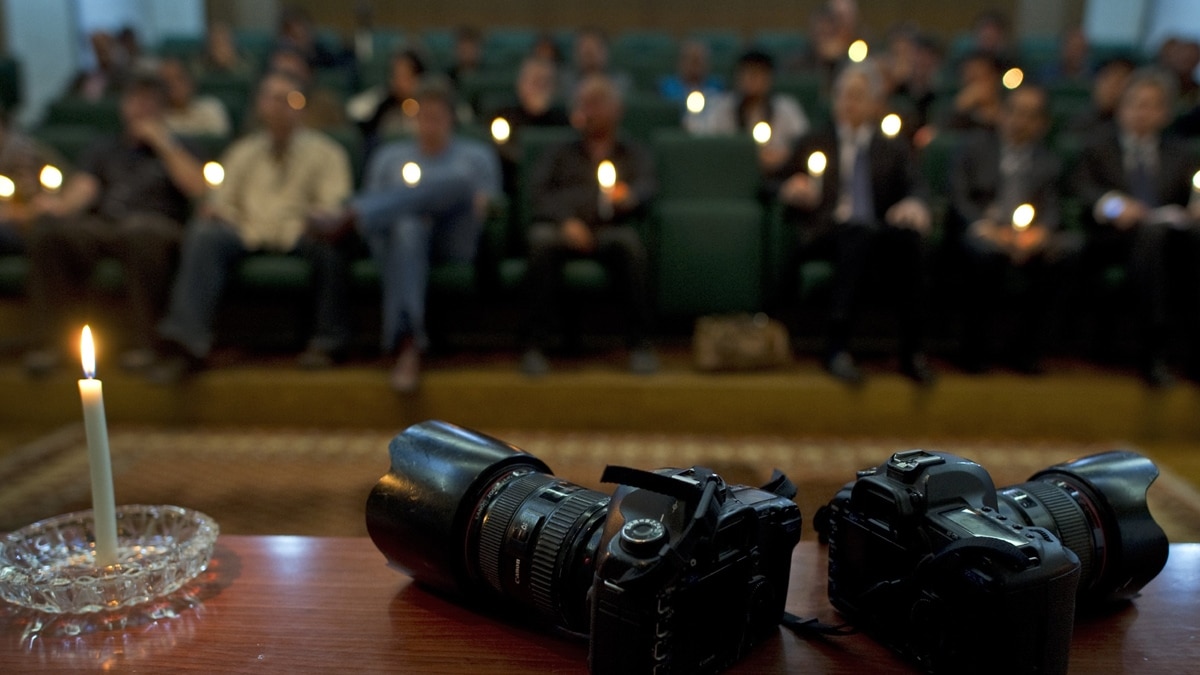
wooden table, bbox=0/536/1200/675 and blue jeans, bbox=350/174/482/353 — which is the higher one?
blue jeans, bbox=350/174/482/353

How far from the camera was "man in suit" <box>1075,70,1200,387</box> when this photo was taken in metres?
2.11

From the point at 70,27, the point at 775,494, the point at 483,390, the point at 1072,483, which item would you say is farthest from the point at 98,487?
the point at 70,27

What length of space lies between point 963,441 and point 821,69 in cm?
249

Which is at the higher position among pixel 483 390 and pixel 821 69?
pixel 821 69

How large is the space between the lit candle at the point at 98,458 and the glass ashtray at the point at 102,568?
0.05 ft

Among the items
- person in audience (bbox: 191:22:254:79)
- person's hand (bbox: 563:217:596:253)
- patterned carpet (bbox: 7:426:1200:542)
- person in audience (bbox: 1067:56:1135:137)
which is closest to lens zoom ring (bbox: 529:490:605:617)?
patterned carpet (bbox: 7:426:1200:542)

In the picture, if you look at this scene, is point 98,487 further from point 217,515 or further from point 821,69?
point 821,69

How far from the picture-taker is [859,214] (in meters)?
2.40

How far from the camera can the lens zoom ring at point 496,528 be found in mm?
653

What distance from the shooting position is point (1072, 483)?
0.70 m

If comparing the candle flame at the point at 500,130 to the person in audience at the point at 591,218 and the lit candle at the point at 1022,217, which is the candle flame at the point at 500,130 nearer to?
the person in audience at the point at 591,218

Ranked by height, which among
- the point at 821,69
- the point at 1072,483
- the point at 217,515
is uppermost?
the point at 821,69

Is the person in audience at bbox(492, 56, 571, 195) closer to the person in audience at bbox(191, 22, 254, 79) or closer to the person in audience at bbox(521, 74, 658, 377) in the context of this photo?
the person in audience at bbox(521, 74, 658, 377)

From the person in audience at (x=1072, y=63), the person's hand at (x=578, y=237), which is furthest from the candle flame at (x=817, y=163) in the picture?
the person in audience at (x=1072, y=63)
